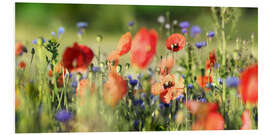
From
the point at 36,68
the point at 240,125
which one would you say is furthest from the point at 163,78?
the point at 36,68

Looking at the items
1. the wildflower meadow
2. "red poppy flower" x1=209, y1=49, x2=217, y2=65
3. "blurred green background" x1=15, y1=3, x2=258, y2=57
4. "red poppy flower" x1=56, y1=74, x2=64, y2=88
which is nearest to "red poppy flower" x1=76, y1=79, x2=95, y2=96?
the wildflower meadow

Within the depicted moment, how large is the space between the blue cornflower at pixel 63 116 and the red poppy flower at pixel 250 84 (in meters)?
1.28

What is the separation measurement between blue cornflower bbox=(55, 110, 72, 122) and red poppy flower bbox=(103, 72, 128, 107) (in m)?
0.28

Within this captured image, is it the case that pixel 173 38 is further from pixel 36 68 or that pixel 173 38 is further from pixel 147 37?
pixel 36 68

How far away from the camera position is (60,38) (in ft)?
10.5

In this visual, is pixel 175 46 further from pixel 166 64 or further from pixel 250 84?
pixel 250 84

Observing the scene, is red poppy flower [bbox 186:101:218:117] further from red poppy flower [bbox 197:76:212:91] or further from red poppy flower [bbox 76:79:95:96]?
red poppy flower [bbox 76:79:95:96]

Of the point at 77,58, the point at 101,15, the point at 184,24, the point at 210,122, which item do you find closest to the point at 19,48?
the point at 77,58

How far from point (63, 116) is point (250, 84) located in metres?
Answer: 1.40

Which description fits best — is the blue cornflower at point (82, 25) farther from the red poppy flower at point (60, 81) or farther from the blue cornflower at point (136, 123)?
the blue cornflower at point (136, 123)

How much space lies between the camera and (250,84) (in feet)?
11.4

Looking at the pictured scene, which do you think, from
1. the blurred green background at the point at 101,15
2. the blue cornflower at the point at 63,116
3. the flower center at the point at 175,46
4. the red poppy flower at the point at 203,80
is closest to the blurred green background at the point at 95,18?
the blurred green background at the point at 101,15

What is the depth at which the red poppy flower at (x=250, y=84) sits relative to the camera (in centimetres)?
344

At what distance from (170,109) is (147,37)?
1.80 feet
